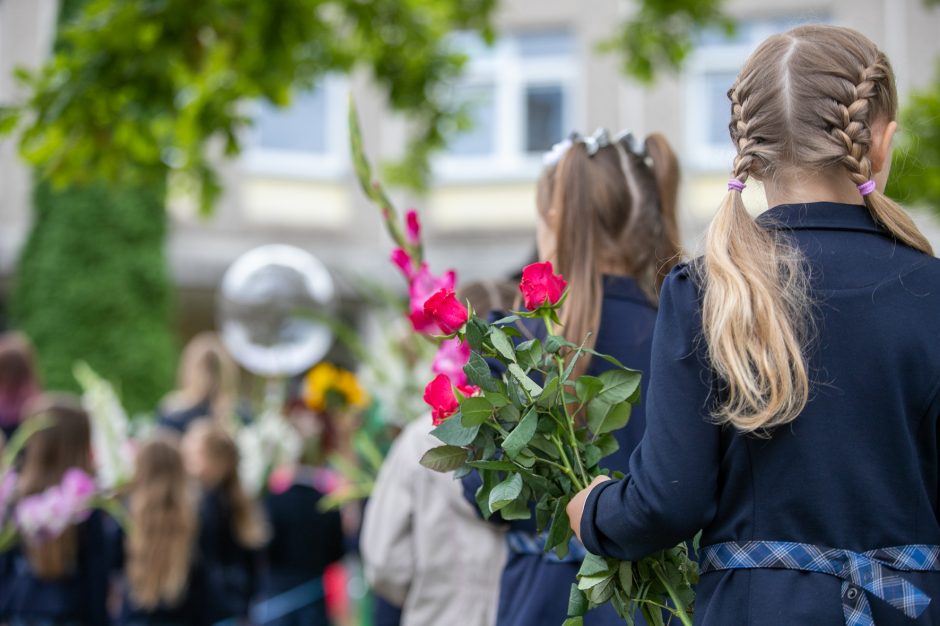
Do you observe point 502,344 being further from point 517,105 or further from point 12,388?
point 517,105

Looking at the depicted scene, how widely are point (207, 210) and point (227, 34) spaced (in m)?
1.45

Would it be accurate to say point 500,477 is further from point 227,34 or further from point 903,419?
point 227,34

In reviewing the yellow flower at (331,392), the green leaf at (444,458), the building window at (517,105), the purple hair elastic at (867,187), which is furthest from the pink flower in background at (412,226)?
the building window at (517,105)

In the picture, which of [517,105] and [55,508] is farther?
[517,105]

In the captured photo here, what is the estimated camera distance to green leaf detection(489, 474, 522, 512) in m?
1.84

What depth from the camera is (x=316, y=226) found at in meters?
15.0

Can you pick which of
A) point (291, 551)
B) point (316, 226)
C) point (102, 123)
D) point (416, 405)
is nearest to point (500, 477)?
point (416, 405)

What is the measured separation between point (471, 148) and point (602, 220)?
12.5m

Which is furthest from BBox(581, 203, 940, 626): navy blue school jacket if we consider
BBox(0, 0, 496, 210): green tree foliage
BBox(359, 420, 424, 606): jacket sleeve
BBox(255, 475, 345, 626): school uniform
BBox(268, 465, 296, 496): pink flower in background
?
BBox(268, 465, 296, 496): pink flower in background

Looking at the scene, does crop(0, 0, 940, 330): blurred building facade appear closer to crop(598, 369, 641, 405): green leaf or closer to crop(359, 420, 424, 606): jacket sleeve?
crop(359, 420, 424, 606): jacket sleeve

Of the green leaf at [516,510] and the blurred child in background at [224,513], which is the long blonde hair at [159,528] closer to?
the blurred child in background at [224,513]

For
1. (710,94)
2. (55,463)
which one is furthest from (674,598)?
(710,94)

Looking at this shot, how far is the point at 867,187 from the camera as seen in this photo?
1.80m

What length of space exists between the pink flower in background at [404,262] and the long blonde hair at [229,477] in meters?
3.76
